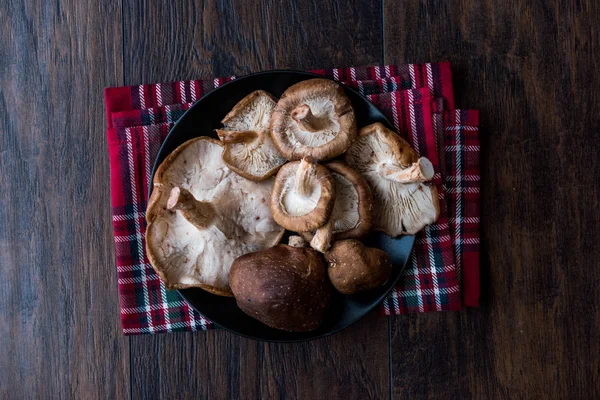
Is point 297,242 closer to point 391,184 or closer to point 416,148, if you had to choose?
point 391,184

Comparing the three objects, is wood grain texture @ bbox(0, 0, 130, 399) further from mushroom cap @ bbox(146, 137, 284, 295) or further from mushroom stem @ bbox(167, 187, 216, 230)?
mushroom stem @ bbox(167, 187, 216, 230)

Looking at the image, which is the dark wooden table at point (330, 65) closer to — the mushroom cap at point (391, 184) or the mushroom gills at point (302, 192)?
the mushroom cap at point (391, 184)

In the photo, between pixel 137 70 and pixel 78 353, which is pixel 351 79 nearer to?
pixel 137 70

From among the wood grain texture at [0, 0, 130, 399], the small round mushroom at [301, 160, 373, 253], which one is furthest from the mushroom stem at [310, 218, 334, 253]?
the wood grain texture at [0, 0, 130, 399]

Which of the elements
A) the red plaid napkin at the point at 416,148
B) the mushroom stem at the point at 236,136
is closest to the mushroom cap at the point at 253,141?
the mushroom stem at the point at 236,136

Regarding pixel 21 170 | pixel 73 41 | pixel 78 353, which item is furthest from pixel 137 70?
pixel 78 353
